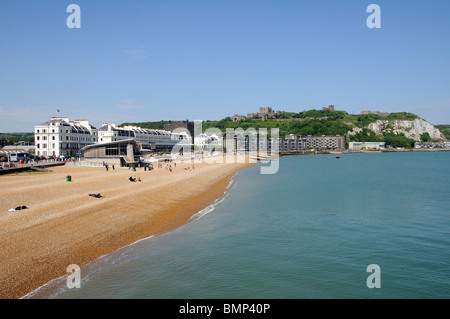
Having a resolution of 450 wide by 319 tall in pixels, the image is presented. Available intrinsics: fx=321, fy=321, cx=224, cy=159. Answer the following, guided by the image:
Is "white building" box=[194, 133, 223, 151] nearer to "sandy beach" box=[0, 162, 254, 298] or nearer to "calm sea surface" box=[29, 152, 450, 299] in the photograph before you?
"sandy beach" box=[0, 162, 254, 298]

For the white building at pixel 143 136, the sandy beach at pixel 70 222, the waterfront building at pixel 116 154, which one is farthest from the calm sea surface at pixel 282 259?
the white building at pixel 143 136

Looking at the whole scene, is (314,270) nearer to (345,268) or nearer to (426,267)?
(345,268)

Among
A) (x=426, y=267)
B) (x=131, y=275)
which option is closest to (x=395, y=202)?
(x=426, y=267)

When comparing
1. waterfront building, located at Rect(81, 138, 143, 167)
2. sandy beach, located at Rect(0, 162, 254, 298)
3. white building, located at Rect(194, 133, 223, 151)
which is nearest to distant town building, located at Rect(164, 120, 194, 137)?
white building, located at Rect(194, 133, 223, 151)

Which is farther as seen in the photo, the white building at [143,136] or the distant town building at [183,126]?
the distant town building at [183,126]

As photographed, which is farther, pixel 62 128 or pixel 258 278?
pixel 62 128

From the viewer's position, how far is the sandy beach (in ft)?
38.9

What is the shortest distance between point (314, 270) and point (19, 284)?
36.0 feet

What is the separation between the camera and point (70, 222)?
671 inches

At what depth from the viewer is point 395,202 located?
98.9ft

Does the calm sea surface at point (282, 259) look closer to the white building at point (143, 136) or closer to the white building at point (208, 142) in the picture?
the white building at point (143, 136)

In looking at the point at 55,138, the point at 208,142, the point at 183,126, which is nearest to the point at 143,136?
the point at 55,138

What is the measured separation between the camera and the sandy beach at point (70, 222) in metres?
11.9

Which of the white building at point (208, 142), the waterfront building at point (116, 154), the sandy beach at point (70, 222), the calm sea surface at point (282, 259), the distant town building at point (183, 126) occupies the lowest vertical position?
the calm sea surface at point (282, 259)
